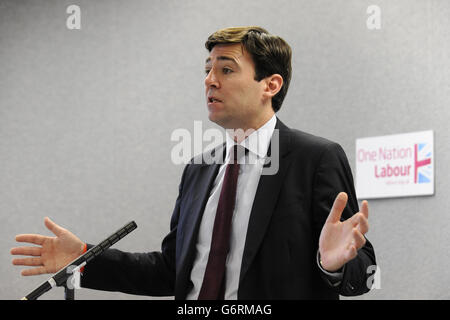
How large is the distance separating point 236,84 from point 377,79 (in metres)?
1.76

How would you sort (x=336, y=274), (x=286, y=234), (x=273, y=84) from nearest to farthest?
(x=336, y=274)
(x=286, y=234)
(x=273, y=84)

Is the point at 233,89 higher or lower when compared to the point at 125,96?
lower

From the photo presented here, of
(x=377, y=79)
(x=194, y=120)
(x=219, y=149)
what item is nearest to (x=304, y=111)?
(x=377, y=79)

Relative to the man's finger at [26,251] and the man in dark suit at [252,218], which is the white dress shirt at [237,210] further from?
the man's finger at [26,251]

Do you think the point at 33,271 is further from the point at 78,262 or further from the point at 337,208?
the point at 337,208

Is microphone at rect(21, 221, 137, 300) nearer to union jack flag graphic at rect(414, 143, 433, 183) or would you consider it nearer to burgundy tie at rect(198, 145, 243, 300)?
burgundy tie at rect(198, 145, 243, 300)

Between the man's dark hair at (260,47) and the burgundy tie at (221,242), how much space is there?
343mm

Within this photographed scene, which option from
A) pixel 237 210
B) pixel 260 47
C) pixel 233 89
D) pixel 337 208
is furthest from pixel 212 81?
pixel 337 208

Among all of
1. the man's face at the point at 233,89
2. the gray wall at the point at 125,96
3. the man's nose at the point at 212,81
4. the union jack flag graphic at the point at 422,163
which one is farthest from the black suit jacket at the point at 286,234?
the gray wall at the point at 125,96

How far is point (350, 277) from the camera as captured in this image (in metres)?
1.35

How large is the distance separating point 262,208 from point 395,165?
73.5 inches

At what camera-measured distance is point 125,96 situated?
410 cm

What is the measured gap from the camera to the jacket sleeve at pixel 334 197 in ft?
4.56

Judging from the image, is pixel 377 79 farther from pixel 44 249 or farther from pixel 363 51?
pixel 44 249
